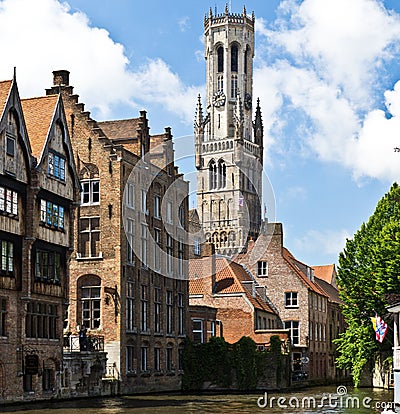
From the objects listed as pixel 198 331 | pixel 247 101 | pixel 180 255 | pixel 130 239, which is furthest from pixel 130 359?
pixel 247 101

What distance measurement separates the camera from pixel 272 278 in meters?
79.1

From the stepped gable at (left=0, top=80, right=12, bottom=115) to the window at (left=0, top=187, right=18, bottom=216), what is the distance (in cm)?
378

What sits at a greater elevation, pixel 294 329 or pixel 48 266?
pixel 48 266

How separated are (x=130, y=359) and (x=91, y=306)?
423 cm

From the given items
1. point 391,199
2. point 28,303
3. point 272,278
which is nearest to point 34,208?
point 28,303

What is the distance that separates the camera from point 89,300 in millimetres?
57781

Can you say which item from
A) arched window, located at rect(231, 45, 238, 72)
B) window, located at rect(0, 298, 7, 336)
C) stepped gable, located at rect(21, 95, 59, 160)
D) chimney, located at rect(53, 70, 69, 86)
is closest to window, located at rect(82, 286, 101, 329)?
stepped gable, located at rect(21, 95, 59, 160)

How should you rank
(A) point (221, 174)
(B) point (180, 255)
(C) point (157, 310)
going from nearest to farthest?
(C) point (157, 310), (B) point (180, 255), (A) point (221, 174)

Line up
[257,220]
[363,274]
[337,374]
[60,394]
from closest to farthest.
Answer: [60,394] < [363,274] < [337,374] < [257,220]

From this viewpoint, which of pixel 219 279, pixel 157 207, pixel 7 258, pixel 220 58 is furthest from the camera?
pixel 220 58

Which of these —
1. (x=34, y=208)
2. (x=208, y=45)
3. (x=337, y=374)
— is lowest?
(x=337, y=374)

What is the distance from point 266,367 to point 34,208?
2492 centimetres

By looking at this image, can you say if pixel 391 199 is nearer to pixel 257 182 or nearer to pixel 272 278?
pixel 272 278

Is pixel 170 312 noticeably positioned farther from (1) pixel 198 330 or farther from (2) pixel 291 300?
(2) pixel 291 300
